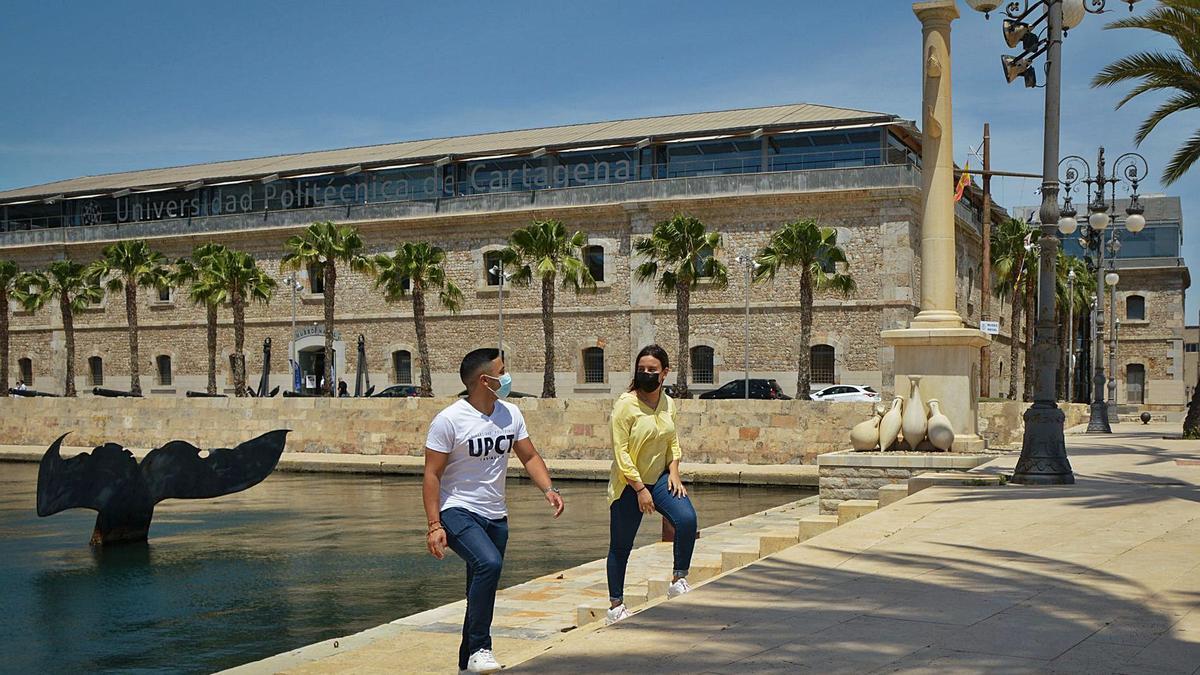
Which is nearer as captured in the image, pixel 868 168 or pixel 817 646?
pixel 817 646

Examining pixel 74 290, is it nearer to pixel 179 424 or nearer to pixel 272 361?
pixel 272 361

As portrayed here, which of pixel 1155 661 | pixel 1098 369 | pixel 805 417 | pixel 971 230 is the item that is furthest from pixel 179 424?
pixel 1155 661

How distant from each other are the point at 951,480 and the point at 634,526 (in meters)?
6.16

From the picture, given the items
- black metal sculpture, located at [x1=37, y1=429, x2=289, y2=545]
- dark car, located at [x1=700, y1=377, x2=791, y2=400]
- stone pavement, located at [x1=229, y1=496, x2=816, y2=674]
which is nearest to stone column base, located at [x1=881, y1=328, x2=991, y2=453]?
stone pavement, located at [x1=229, y1=496, x2=816, y2=674]

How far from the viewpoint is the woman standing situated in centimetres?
679

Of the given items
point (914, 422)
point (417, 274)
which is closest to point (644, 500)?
point (914, 422)

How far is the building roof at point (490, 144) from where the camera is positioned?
39500 millimetres

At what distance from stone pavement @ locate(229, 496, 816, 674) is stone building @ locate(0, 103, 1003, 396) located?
28026mm

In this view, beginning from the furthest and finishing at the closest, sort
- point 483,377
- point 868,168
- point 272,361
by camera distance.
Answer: point 272,361 → point 868,168 → point 483,377

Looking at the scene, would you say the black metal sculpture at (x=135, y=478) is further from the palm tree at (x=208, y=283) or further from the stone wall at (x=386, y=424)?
the palm tree at (x=208, y=283)

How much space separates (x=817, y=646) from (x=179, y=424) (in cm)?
3103

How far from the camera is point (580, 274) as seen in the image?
128 feet

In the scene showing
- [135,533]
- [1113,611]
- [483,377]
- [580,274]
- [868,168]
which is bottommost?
[135,533]

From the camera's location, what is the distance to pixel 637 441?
6840mm
